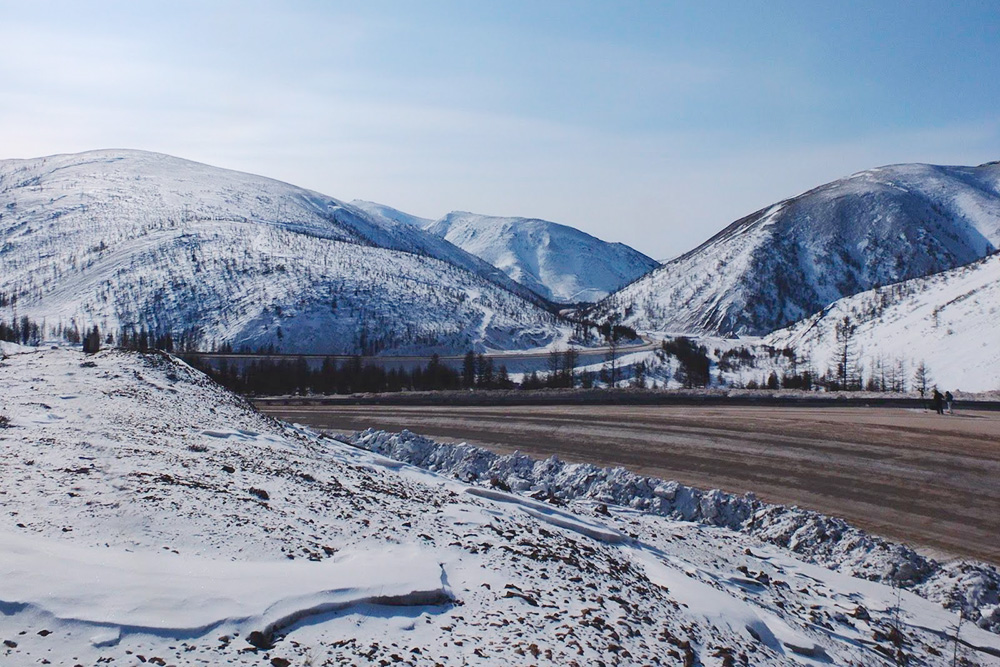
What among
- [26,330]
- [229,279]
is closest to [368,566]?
[26,330]

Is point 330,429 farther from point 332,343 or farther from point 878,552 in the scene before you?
point 332,343

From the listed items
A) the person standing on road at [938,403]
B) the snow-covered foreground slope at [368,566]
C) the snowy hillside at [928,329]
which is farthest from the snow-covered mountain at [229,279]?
the snow-covered foreground slope at [368,566]

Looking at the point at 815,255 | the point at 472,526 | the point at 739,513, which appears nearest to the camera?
the point at 472,526

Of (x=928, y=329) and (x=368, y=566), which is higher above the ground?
(x=928, y=329)

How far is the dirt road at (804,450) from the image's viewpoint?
45.4 ft

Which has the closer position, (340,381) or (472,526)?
(472,526)

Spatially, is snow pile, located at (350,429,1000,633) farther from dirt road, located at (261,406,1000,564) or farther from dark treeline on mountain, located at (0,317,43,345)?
dark treeline on mountain, located at (0,317,43,345)

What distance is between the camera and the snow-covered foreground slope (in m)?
5.70

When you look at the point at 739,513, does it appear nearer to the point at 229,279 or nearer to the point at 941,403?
the point at 941,403

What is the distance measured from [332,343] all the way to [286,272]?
72.2ft

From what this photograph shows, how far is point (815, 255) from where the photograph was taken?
483 ft

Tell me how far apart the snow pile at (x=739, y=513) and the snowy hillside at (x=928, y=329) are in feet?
120

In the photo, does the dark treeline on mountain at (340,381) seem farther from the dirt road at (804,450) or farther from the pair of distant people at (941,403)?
the pair of distant people at (941,403)

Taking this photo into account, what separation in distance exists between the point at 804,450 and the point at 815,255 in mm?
144260
